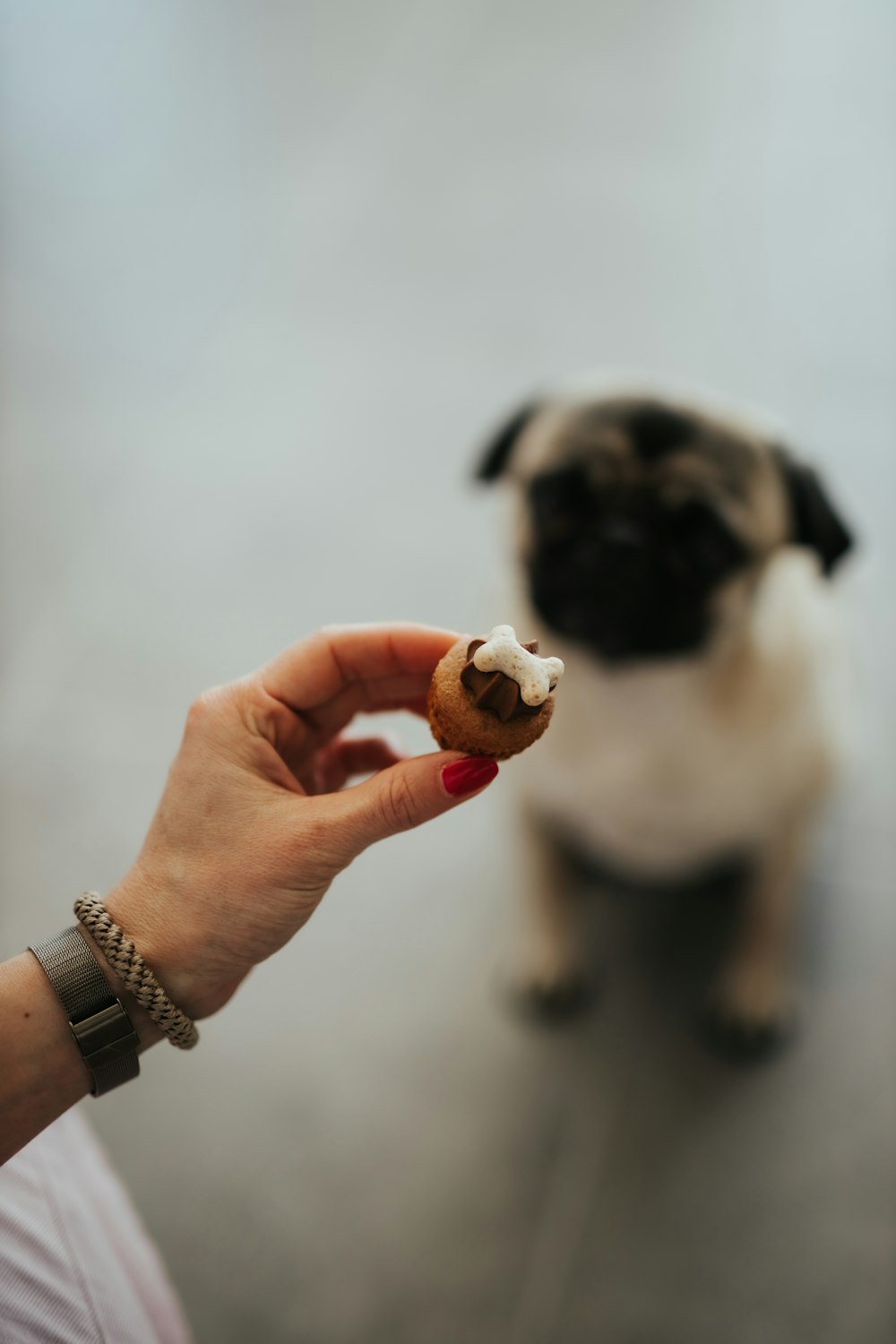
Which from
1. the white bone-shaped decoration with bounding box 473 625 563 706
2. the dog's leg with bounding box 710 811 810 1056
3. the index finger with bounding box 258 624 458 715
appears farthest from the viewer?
the dog's leg with bounding box 710 811 810 1056

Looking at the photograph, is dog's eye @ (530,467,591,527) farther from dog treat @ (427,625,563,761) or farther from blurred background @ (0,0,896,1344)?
dog treat @ (427,625,563,761)

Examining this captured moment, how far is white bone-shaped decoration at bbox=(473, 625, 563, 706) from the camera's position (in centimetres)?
73

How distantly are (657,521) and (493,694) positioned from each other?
1.79ft

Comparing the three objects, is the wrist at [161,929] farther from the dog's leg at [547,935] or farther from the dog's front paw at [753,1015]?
the dog's front paw at [753,1015]

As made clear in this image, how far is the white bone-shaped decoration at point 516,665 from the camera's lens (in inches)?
28.6

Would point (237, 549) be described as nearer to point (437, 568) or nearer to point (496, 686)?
point (437, 568)

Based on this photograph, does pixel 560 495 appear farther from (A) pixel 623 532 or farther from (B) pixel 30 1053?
(B) pixel 30 1053

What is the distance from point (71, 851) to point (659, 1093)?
89 centimetres

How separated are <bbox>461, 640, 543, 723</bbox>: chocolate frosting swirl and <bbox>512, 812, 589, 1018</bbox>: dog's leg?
2.59 ft

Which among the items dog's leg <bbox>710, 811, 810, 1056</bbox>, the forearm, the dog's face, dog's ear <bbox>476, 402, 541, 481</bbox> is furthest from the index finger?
dog's leg <bbox>710, 811, 810, 1056</bbox>

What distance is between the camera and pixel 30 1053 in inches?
31.9

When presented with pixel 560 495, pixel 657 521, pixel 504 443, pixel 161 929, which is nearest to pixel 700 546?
pixel 657 521

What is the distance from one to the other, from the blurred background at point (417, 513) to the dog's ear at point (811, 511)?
0.36 meters

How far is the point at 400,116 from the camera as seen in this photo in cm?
274
